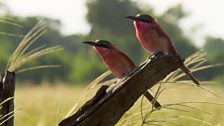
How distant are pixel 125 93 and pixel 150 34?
1.05 m

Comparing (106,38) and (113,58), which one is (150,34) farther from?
(106,38)

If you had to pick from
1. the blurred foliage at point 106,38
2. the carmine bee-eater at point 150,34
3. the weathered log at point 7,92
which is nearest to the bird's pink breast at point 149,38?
the carmine bee-eater at point 150,34

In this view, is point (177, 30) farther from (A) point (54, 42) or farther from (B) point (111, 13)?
(A) point (54, 42)

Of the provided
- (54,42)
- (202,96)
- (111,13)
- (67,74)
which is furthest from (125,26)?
(202,96)

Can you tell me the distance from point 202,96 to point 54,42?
47.0m

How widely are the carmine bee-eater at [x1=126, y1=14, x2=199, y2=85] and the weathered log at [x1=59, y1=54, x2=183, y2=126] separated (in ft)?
2.40

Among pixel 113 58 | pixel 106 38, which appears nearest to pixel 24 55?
pixel 113 58

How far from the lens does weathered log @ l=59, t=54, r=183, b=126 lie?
2121 millimetres

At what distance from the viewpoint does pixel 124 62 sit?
10.6 ft

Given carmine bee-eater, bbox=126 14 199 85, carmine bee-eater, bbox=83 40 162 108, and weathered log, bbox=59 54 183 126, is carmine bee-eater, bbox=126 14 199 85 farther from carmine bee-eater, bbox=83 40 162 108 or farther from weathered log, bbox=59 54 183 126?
weathered log, bbox=59 54 183 126

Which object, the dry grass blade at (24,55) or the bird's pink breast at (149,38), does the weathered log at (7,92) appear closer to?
the dry grass blade at (24,55)

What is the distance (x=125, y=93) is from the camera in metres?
2.12

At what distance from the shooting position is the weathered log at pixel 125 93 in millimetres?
2121

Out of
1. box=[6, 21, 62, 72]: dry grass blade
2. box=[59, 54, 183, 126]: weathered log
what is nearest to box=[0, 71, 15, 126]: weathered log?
box=[6, 21, 62, 72]: dry grass blade
